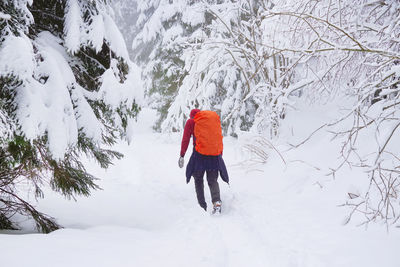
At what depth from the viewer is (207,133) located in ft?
12.5

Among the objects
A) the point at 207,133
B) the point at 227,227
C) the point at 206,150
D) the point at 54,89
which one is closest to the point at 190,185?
the point at 206,150

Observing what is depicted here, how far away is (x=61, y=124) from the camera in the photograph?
2.33 metres

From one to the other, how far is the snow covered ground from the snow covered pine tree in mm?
687

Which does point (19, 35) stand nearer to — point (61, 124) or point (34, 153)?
point (61, 124)

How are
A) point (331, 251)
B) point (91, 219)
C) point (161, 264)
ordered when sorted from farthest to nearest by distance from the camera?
point (91, 219) → point (331, 251) → point (161, 264)

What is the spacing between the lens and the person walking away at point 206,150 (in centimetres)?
381

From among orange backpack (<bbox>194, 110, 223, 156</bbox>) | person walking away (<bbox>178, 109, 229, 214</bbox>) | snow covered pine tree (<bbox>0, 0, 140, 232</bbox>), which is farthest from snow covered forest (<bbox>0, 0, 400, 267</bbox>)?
orange backpack (<bbox>194, 110, 223, 156</bbox>)

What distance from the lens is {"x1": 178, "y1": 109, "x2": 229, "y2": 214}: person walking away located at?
381 cm

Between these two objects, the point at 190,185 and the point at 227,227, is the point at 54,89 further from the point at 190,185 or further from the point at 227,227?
the point at 190,185

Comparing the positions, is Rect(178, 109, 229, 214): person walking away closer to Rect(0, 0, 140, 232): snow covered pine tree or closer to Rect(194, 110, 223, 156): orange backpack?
Rect(194, 110, 223, 156): orange backpack

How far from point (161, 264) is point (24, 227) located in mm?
1945

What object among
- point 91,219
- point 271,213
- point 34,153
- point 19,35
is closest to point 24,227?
point 91,219

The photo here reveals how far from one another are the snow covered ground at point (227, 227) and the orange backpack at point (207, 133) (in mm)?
977

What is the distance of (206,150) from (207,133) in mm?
266
